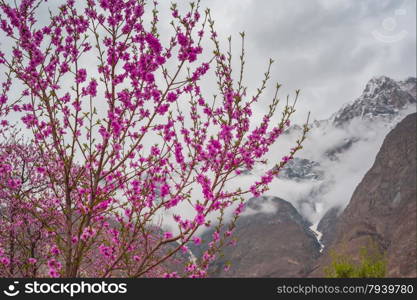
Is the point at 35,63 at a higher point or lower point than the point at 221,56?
lower

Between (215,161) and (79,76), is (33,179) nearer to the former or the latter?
(79,76)

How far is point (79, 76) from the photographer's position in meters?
9.02

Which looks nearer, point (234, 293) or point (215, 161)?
point (234, 293)

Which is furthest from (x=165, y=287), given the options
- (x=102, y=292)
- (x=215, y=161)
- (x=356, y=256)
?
(x=356, y=256)

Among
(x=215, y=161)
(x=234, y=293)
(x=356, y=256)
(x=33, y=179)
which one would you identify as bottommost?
(x=234, y=293)

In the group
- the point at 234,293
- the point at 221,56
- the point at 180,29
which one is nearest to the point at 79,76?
the point at 180,29

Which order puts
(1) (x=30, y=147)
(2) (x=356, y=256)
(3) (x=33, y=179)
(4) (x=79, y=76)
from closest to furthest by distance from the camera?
(4) (x=79, y=76) → (3) (x=33, y=179) → (1) (x=30, y=147) → (2) (x=356, y=256)

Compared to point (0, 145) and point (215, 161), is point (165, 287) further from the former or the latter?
point (0, 145)

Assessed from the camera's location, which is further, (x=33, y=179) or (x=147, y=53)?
(x=33, y=179)

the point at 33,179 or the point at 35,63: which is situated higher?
the point at 33,179

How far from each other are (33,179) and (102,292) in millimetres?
11502

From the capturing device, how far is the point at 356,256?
186 meters

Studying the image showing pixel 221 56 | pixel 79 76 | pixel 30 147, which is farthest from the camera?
pixel 30 147

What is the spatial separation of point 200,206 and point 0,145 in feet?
44.3
